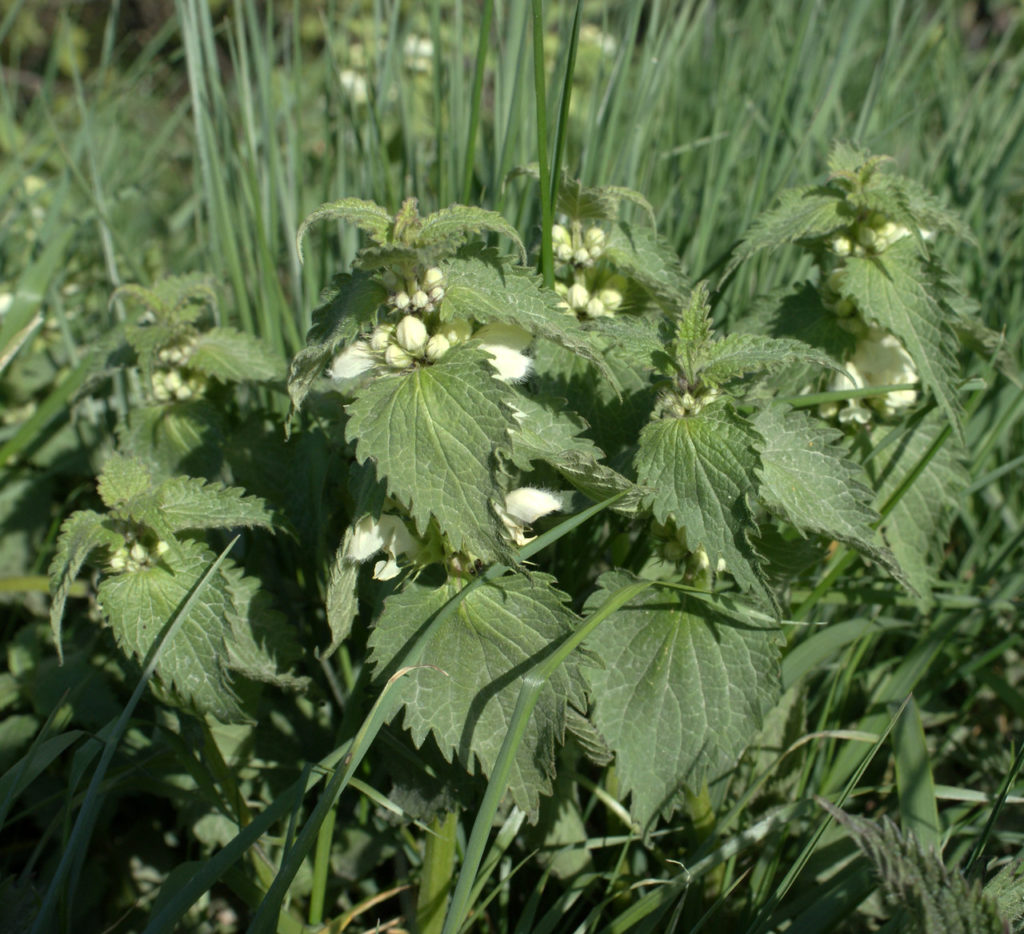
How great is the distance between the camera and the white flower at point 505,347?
3.50ft

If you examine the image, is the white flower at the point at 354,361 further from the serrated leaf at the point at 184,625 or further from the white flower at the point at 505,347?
the serrated leaf at the point at 184,625

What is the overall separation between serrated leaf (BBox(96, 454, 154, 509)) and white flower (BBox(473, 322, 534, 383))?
0.50 metres

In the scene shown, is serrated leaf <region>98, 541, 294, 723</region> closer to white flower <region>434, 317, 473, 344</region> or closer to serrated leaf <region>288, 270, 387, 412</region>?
serrated leaf <region>288, 270, 387, 412</region>

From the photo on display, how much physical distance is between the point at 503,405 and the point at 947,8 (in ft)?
8.29

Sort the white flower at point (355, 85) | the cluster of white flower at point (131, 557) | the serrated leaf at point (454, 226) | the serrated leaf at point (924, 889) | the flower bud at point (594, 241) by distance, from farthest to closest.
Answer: the white flower at point (355, 85)
the flower bud at point (594, 241)
the cluster of white flower at point (131, 557)
the serrated leaf at point (454, 226)
the serrated leaf at point (924, 889)

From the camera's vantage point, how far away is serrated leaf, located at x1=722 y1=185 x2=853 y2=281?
1.24 meters

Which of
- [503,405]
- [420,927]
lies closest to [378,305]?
[503,405]

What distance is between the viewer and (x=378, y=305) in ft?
3.28

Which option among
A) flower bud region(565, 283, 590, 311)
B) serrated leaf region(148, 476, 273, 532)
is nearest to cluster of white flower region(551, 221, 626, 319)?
flower bud region(565, 283, 590, 311)

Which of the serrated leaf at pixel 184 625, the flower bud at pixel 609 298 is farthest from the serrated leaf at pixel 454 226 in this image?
the serrated leaf at pixel 184 625

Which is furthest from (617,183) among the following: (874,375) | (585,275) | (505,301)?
(505,301)

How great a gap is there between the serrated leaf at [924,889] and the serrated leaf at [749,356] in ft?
1.59

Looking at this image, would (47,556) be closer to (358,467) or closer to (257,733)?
(257,733)

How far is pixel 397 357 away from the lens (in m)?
1.01
